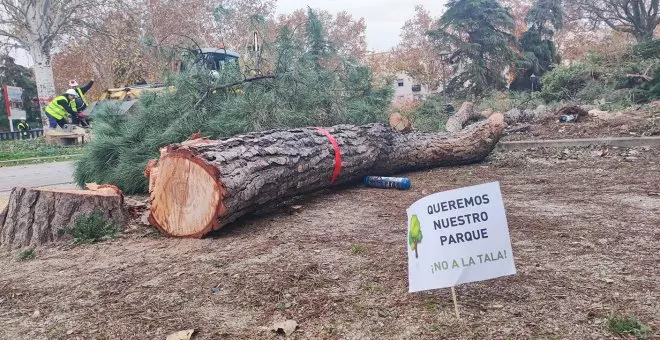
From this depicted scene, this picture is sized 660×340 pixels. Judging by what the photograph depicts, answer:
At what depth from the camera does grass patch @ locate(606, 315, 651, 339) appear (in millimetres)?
1684

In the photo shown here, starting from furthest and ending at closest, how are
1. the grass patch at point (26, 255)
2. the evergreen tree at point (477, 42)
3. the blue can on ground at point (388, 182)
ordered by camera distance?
the evergreen tree at point (477, 42) → the blue can on ground at point (388, 182) → the grass patch at point (26, 255)

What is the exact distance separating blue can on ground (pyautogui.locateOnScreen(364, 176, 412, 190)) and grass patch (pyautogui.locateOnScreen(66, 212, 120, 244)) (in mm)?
2641

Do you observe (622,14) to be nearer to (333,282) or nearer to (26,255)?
(333,282)

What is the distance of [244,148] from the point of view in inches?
144

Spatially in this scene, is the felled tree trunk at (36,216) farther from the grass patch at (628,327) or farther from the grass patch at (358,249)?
the grass patch at (628,327)

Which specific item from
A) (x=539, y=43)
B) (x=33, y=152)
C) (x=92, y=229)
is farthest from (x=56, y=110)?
(x=539, y=43)

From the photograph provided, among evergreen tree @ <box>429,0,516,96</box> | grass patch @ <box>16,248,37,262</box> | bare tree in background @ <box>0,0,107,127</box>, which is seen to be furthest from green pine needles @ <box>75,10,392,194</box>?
evergreen tree @ <box>429,0,516,96</box>

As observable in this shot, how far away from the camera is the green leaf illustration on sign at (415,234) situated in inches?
80.3

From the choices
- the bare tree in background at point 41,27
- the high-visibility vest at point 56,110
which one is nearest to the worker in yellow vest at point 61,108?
the high-visibility vest at point 56,110

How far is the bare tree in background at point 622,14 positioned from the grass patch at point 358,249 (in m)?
25.4

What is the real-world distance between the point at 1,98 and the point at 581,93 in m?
27.4

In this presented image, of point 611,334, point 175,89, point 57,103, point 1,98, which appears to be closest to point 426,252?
point 611,334

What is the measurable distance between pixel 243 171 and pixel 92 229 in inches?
45.7

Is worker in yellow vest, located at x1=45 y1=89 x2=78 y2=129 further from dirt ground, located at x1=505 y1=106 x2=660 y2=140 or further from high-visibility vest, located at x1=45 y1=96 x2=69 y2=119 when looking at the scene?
dirt ground, located at x1=505 y1=106 x2=660 y2=140
